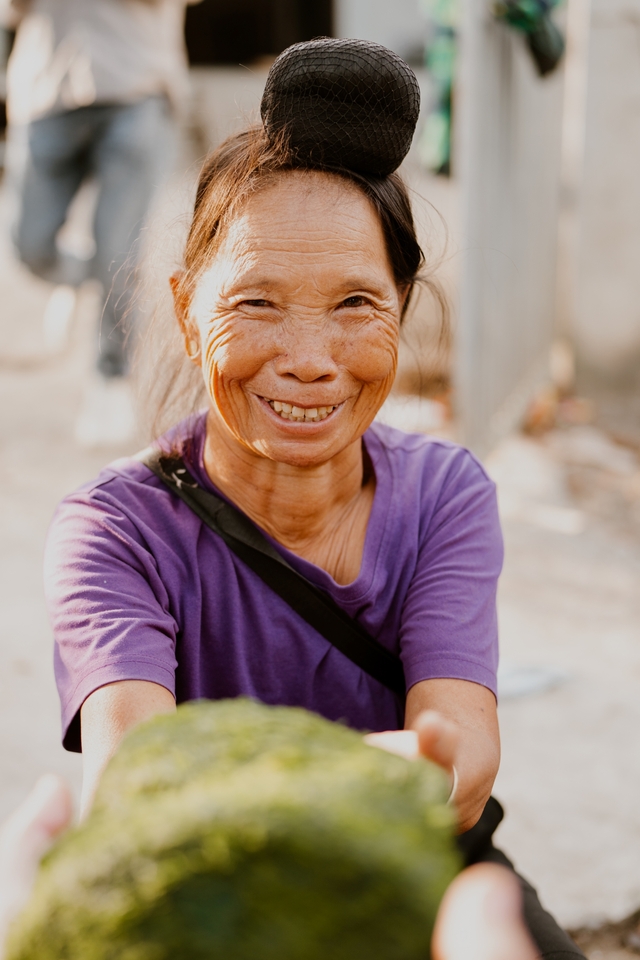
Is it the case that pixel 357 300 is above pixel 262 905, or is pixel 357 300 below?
above

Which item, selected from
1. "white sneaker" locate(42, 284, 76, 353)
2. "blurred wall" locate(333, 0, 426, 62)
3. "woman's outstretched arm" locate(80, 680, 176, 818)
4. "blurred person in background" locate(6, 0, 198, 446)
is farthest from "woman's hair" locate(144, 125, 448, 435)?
"blurred wall" locate(333, 0, 426, 62)

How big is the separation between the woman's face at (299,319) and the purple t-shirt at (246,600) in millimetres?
195

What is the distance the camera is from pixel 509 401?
4.84m

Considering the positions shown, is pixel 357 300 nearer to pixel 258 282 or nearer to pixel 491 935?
pixel 258 282

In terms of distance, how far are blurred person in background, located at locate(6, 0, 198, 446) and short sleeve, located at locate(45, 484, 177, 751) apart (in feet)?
8.72

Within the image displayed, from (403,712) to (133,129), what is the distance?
3.26m

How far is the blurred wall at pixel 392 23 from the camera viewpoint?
24.2ft

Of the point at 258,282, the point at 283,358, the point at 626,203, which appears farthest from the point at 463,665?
the point at 626,203

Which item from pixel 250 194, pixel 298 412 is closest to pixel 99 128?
pixel 250 194

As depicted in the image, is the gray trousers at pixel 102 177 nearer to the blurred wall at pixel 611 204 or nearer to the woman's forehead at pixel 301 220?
the blurred wall at pixel 611 204

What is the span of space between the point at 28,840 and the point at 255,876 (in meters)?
0.30

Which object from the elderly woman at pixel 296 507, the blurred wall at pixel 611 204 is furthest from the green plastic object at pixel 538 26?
the elderly woman at pixel 296 507

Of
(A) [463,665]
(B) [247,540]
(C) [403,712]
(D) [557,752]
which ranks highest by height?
(B) [247,540]

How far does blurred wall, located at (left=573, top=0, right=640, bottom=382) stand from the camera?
4918mm
